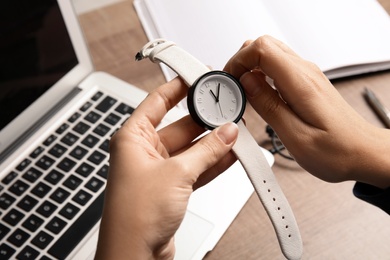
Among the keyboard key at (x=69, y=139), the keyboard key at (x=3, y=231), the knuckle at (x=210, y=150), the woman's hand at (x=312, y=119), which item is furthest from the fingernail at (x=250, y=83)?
the keyboard key at (x=3, y=231)

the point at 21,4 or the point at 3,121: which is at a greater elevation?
the point at 21,4

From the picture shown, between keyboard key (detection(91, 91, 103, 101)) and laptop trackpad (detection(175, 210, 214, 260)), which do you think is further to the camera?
keyboard key (detection(91, 91, 103, 101))

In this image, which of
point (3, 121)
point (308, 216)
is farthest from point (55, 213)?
point (308, 216)

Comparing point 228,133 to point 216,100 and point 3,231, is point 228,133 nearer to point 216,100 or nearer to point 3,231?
point 216,100

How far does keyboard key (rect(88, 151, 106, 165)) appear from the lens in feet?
2.44

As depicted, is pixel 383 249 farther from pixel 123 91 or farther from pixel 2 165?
pixel 2 165

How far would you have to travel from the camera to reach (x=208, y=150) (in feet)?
1.79

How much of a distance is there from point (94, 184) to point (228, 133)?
0.90ft

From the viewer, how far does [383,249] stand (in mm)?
683

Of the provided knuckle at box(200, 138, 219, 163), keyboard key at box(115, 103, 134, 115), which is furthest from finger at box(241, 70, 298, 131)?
keyboard key at box(115, 103, 134, 115)

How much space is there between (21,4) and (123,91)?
0.78 ft

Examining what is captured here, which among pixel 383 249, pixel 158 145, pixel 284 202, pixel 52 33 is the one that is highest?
pixel 52 33

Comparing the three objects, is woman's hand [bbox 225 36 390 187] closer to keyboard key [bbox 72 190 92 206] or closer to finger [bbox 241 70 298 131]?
finger [bbox 241 70 298 131]

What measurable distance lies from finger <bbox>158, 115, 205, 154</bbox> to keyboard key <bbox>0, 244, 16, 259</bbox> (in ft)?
0.93
